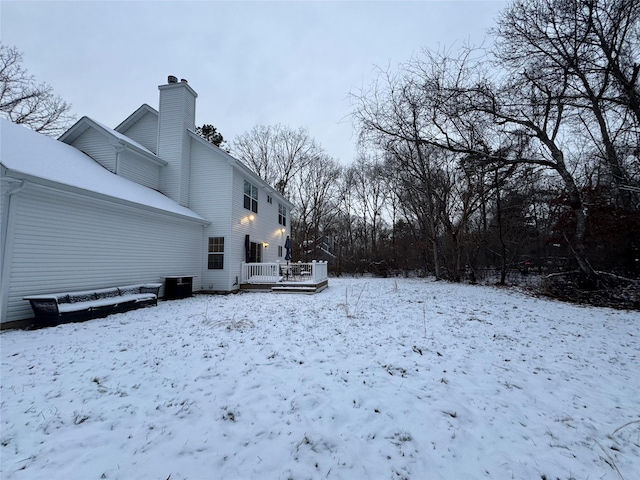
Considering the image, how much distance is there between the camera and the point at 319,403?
2852 millimetres

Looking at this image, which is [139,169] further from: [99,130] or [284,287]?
[284,287]

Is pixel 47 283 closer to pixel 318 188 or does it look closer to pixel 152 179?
pixel 152 179

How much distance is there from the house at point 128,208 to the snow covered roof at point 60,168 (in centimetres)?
5

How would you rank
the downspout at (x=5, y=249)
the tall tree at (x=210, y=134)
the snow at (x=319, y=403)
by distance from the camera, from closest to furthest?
the snow at (x=319, y=403) → the downspout at (x=5, y=249) → the tall tree at (x=210, y=134)

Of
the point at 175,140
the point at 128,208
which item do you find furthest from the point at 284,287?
the point at 175,140

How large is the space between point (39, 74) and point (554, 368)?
2483cm

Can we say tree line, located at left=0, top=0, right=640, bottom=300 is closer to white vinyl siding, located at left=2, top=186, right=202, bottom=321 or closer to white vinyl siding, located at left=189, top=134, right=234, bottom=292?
white vinyl siding, located at left=189, top=134, right=234, bottom=292

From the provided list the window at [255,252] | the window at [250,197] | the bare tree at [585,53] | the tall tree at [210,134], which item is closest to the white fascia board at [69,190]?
the window at [250,197]

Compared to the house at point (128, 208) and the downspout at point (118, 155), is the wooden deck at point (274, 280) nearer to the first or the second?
the house at point (128, 208)

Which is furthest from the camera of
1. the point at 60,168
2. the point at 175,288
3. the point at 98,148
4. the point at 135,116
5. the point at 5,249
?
the point at 135,116

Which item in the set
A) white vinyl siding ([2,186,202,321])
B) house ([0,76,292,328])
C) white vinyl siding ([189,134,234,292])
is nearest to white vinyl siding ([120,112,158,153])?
house ([0,76,292,328])

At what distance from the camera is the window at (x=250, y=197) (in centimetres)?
1308

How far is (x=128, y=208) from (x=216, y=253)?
13.2ft

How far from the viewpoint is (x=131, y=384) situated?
10.6ft
